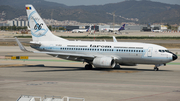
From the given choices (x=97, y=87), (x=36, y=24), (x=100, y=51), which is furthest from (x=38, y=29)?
(x=97, y=87)

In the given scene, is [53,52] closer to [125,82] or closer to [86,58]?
[86,58]

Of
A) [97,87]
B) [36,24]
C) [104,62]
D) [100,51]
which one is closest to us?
[97,87]

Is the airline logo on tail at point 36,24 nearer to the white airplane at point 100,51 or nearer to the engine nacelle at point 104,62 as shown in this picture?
the white airplane at point 100,51

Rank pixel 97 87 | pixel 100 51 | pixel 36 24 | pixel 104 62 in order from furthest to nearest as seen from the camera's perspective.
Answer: pixel 36 24, pixel 100 51, pixel 104 62, pixel 97 87

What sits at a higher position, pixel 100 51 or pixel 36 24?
pixel 36 24

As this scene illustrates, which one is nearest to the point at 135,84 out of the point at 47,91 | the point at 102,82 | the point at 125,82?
the point at 125,82

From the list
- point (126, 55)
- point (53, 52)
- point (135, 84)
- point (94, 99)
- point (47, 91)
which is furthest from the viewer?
point (53, 52)

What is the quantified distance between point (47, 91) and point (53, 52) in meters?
18.8

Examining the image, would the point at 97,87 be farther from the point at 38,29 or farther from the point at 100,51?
the point at 38,29

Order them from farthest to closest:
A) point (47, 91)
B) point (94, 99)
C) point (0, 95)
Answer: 1. point (47, 91)
2. point (0, 95)
3. point (94, 99)

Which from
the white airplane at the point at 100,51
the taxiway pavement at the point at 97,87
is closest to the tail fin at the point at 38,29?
the white airplane at the point at 100,51

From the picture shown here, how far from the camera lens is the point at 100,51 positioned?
42375 millimetres

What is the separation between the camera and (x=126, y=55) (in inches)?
1606

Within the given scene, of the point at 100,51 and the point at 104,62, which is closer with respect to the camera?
the point at 104,62
